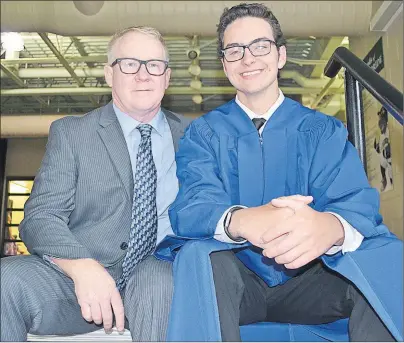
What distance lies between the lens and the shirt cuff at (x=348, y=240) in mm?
1218

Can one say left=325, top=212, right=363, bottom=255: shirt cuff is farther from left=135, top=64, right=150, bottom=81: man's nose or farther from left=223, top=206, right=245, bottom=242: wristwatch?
left=135, top=64, right=150, bottom=81: man's nose

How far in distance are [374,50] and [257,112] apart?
3.66 m

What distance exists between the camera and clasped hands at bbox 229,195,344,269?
1.16m

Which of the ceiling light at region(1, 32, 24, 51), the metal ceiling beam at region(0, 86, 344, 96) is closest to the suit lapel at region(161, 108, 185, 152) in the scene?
the ceiling light at region(1, 32, 24, 51)

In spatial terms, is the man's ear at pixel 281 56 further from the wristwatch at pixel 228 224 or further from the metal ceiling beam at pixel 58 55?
the metal ceiling beam at pixel 58 55

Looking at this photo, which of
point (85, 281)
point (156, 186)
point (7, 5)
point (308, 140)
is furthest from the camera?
point (7, 5)

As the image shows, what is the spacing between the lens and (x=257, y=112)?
1.57 metres

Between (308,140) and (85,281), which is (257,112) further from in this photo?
(85,281)

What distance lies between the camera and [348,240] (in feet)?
4.00

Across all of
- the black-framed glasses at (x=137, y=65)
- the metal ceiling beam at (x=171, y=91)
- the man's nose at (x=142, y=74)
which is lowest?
the man's nose at (x=142, y=74)

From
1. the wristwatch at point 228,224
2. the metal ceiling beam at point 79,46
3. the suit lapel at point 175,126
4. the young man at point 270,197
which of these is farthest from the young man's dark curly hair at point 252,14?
the metal ceiling beam at point 79,46

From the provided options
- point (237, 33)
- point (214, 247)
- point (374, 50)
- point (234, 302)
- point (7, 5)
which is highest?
point (7, 5)

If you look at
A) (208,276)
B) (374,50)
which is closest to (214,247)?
(208,276)

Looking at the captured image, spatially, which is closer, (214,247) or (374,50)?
(214,247)
